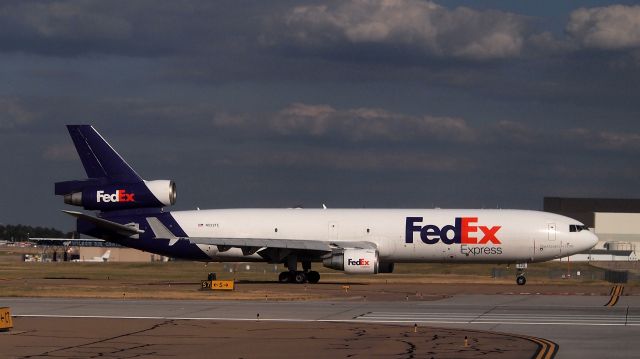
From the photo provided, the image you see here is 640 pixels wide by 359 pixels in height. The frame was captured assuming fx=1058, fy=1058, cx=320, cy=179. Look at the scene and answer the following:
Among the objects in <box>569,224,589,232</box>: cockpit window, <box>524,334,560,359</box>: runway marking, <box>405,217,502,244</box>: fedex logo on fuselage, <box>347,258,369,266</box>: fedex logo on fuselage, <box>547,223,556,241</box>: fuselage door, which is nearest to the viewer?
<box>524,334,560,359</box>: runway marking

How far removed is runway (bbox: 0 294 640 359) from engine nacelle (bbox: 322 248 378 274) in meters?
11.7

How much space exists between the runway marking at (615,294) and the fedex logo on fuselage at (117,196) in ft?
90.9

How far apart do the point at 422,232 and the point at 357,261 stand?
472cm

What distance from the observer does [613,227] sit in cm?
12362

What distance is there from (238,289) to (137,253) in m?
70.3

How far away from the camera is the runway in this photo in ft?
98.5

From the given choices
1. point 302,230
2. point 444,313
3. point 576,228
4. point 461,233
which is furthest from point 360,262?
point 444,313

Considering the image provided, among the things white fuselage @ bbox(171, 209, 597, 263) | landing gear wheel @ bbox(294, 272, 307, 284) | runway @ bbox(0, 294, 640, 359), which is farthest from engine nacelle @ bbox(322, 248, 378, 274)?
runway @ bbox(0, 294, 640, 359)

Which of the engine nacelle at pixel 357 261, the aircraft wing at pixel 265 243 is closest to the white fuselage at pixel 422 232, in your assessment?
the aircraft wing at pixel 265 243

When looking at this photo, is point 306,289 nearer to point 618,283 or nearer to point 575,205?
point 618,283

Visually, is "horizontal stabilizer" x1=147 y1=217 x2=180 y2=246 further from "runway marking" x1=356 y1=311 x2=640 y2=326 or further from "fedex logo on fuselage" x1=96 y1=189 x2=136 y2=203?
"runway marking" x1=356 y1=311 x2=640 y2=326

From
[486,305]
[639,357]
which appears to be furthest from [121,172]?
[639,357]

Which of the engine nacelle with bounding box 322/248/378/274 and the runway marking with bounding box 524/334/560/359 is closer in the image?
the runway marking with bounding box 524/334/560/359

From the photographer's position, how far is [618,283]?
63.2 metres
